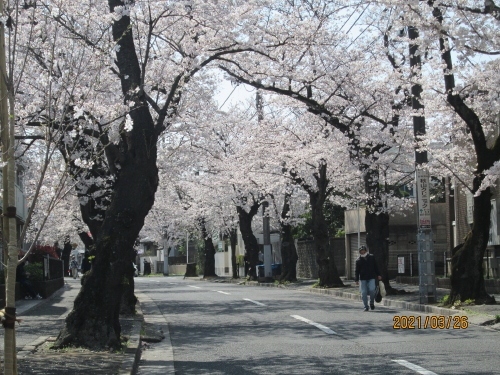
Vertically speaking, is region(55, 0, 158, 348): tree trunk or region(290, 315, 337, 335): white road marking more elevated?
region(55, 0, 158, 348): tree trunk

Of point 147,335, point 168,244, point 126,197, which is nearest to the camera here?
point 126,197

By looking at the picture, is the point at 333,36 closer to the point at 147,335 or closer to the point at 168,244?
the point at 147,335

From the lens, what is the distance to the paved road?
970 cm

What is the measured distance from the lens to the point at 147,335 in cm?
1382

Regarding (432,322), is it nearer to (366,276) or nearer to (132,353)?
(366,276)

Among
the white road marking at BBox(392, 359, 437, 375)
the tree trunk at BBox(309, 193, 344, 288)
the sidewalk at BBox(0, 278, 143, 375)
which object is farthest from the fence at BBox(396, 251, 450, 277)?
the white road marking at BBox(392, 359, 437, 375)

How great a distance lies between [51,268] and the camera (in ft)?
106

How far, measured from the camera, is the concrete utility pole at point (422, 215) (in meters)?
18.8

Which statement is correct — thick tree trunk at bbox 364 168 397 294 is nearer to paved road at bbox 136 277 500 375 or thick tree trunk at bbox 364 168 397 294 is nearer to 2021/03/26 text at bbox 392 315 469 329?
paved road at bbox 136 277 500 375

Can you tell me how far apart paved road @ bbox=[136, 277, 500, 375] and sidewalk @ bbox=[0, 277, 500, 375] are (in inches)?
14.0

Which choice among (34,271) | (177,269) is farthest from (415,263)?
(177,269)

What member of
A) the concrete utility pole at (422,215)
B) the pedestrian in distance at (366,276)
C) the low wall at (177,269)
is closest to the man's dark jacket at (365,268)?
the pedestrian in distance at (366,276)

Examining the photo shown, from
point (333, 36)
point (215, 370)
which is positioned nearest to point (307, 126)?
point (333, 36)

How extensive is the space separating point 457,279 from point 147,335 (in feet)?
26.3
